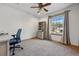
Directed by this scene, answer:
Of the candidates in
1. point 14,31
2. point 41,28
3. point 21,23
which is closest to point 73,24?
point 41,28

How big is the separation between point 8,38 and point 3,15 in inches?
18.4

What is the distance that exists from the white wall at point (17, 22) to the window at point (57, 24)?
14.8 inches

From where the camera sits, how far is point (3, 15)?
187cm

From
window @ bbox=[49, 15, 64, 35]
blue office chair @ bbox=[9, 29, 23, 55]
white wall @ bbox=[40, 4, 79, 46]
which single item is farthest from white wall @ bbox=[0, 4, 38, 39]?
window @ bbox=[49, 15, 64, 35]

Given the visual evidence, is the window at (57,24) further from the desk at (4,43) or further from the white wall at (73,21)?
the desk at (4,43)

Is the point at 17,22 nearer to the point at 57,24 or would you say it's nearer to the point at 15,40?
the point at 15,40

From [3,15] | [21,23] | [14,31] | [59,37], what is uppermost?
[3,15]

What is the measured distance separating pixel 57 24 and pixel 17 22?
83cm

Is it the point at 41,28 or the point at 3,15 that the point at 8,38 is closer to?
the point at 3,15

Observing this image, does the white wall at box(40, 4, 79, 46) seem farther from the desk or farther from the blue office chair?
the desk

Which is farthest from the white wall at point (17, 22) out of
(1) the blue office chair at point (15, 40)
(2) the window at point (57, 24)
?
(2) the window at point (57, 24)

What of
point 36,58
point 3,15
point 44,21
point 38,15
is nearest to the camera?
point 36,58

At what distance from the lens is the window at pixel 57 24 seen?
208cm

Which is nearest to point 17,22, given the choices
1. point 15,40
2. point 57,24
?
point 15,40
